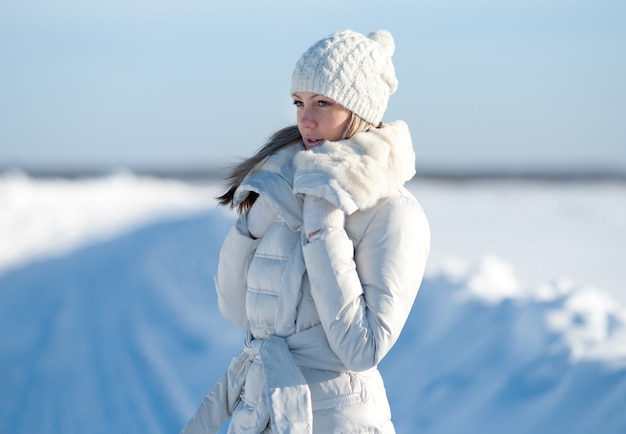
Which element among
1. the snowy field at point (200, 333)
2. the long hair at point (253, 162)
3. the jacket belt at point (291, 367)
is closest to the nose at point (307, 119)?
the long hair at point (253, 162)

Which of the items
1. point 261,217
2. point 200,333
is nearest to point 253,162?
point 261,217

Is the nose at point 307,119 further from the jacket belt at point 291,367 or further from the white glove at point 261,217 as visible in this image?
the jacket belt at point 291,367

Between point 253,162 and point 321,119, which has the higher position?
point 321,119

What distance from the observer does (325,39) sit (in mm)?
2449

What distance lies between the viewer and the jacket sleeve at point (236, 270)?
8.05ft

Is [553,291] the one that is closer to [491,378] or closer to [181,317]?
[491,378]

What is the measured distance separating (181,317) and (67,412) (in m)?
1.37

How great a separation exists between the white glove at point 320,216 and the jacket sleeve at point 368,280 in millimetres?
22

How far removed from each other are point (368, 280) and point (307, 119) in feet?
1.65

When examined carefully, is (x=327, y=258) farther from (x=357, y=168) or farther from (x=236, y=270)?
(x=236, y=270)

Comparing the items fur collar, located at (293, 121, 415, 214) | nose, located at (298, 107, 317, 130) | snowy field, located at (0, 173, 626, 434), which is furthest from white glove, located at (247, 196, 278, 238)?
snowy field, located at (0, 173, 626, 434)

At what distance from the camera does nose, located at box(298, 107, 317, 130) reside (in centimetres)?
240

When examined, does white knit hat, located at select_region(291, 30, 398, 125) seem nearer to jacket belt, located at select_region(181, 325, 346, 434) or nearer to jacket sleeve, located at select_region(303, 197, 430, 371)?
jacket sleeve, located at select_region(303, 197, 430, 371)

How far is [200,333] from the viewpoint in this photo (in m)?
6.23
